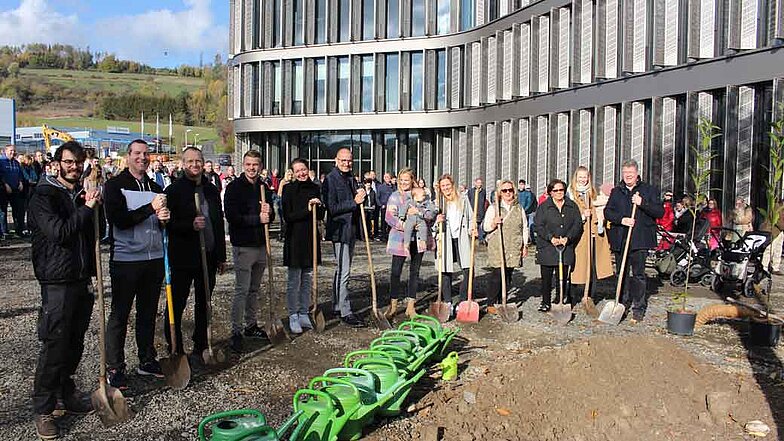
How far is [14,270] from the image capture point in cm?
1423

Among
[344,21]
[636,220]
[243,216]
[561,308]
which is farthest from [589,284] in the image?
[344,21]

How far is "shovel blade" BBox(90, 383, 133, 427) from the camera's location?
603cm

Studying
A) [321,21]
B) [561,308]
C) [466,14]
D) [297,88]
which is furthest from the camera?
[297,88]

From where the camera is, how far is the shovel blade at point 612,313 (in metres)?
10.2

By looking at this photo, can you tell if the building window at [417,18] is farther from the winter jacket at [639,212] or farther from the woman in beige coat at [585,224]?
the winter jacket at [639,212]

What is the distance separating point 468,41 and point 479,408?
29.5 m

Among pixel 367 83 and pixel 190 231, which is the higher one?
pixel 367 83

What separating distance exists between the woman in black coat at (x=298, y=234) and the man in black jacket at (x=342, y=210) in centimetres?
31

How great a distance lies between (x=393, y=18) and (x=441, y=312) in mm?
29602

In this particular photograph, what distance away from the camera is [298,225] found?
918cm

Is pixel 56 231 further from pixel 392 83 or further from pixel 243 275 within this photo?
pixel 392 83

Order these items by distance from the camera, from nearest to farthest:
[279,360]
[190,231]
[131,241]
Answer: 1. [131,241]
2. [190,231]
3. [279,360]

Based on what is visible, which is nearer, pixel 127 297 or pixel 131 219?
pixel 131 219

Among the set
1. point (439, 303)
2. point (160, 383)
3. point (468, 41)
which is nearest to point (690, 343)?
point (439, 303)
